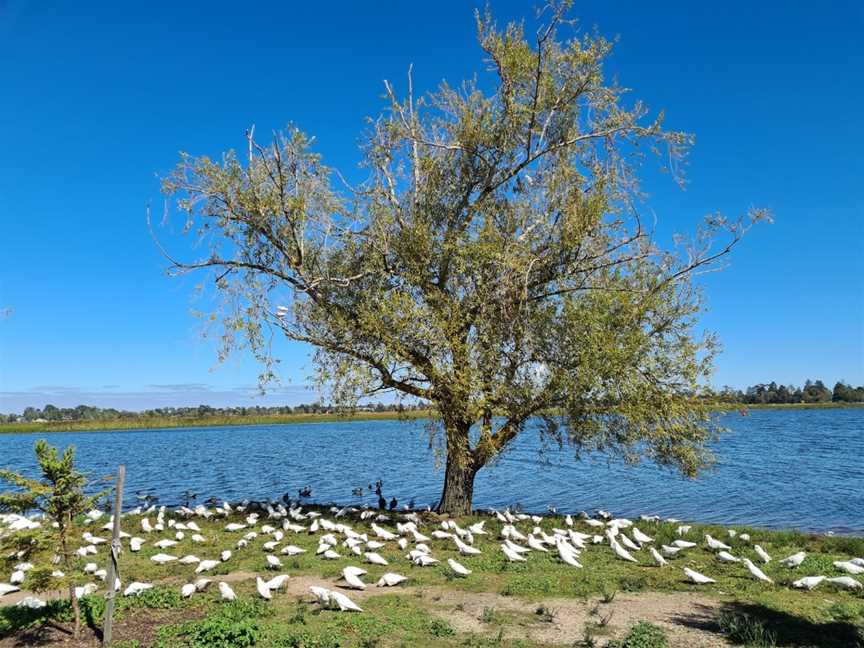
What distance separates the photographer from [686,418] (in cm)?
1780

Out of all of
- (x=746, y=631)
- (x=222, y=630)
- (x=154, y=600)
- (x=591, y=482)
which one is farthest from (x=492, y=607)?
(x=591, y=482)

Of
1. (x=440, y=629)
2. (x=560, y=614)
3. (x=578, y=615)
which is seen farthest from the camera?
(x=560, y=614)

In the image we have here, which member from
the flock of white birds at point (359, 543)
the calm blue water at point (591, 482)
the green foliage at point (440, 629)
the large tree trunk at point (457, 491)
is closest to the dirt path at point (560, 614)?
the green foliage at point (440, 629)

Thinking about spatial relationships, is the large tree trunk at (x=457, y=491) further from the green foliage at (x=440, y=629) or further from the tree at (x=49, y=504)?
the tree at (x=49, y=504)

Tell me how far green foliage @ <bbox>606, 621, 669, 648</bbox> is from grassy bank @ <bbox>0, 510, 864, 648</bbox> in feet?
0.09

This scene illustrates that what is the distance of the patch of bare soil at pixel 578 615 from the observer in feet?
30.1

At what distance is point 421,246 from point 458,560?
822cm

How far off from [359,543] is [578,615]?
22.3ft

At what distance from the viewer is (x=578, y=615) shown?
10.1 m

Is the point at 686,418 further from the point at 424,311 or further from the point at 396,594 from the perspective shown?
the point at 396,594

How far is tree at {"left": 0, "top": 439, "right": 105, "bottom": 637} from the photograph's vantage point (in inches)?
363

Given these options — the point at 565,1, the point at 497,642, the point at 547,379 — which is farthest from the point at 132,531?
the point at 565,1

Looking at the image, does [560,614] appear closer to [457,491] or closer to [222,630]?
[222,630]

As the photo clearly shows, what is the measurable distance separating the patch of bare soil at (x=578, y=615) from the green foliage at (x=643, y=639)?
159 millimetres
